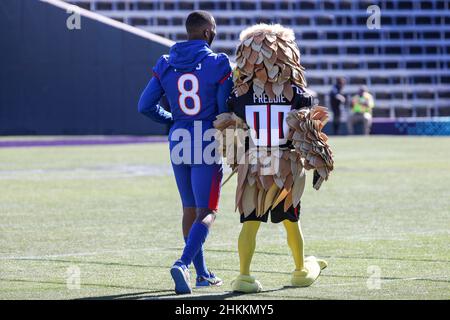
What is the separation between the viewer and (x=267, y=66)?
8.52 metres

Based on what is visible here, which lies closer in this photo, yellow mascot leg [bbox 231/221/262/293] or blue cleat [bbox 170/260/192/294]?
→ blue cleat [bbox 170/260/192/294]

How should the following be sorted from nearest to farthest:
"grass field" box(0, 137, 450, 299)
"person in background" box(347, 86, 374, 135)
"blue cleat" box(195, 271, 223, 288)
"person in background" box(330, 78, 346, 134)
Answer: "grass field" box(0, 137, 450, 299), "blue cleat" box(195, 271, 223, 288), "person in background" box(347, 86, 374, 135), "person in background" box(330, 78, 346, 134)

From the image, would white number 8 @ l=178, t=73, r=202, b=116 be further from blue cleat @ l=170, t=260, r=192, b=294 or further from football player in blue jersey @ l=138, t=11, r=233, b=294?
blue cleat @ l=170, t=260, r=192, b=294

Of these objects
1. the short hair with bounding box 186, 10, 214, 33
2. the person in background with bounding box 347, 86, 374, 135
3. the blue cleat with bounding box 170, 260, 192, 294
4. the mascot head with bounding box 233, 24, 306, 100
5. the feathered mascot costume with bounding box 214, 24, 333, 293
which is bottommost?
the person in background with bounding box 347, 86, 374, 135

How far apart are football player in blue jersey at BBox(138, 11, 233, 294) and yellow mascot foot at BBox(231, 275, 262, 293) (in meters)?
0.37

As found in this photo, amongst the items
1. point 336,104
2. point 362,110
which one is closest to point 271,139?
point 362,110

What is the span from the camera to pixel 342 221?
13.5m

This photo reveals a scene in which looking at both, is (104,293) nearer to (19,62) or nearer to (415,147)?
(415,147)

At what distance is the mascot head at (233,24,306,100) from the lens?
8539mm

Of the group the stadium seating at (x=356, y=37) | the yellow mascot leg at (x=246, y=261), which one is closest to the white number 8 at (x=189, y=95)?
the yellow mascot leg at (x=246, y=261)

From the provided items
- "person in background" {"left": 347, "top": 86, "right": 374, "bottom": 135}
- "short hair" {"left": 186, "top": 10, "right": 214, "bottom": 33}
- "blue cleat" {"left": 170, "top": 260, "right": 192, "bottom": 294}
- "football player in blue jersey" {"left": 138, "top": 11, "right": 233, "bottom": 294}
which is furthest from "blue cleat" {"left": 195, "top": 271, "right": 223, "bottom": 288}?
"person in background" {"left": 347, "top": 86, "right": 374, "bottom": 135}

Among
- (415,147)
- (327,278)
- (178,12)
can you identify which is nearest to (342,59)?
(178,12)

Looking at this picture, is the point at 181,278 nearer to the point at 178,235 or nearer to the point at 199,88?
the point at 199,88

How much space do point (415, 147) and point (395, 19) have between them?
805 inches
